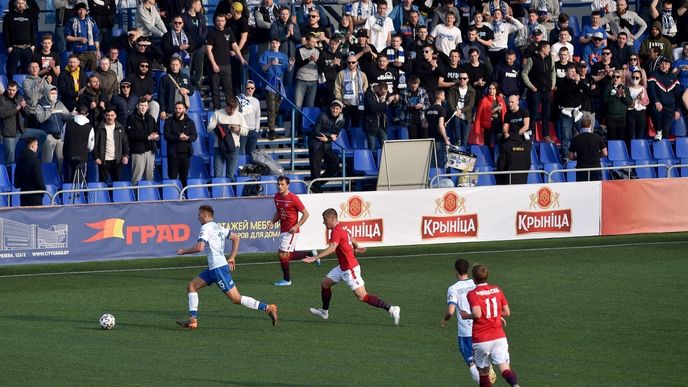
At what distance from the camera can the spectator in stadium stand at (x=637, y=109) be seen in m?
→ 34.8

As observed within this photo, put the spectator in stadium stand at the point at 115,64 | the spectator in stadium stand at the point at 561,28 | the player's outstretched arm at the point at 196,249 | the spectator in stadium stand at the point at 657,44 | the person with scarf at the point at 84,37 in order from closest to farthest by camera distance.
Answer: the player's outstretched arm at the point at 196,249 < the spectator in stadium stand at the point at 115,64 < the person with scarf at the point at 84,37 < the spectator in stadium stand at the point at 561,28 < the spectator in stadium stand at the point at 657,44

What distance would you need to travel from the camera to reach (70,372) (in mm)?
17500

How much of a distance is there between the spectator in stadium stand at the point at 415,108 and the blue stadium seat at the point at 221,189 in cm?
510

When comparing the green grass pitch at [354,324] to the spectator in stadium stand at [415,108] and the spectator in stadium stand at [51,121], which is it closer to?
the spectator in stadium stand at [51,121]

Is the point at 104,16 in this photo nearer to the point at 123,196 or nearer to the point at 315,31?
the point at 315,31

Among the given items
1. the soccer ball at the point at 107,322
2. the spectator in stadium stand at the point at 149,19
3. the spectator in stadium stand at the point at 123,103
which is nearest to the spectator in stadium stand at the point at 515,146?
the spectator in stadium stand at the point at 149,19

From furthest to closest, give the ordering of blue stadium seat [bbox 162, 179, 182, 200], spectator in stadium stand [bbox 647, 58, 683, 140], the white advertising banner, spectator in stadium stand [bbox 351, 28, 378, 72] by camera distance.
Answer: spectator in stadium stand [bbox 647, 58, 683, 140], spectator in stadium stand [bbox 351, 28, 378, 72], blue stadium seat [bbox 162, 179, 182, 200], the white advertising banner

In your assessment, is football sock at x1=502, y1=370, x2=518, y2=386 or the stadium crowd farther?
the stadium crowd

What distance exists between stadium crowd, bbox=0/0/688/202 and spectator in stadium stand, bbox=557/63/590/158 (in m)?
0.04

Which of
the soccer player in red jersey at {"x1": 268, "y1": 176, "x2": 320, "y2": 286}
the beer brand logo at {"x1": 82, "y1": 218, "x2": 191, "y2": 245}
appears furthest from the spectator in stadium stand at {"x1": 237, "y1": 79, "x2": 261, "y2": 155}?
the soccer player in red jersey at {"x1": 268, "y1": 176, "x2": 320, "y2": 286}

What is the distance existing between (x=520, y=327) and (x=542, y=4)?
1767cm

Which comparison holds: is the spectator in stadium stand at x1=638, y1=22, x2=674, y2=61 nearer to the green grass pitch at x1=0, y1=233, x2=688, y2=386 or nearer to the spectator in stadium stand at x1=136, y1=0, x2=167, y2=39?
the green grass pitch at x1=0, y1=233, x2=688, y2=386

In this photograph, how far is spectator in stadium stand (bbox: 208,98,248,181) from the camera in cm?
3047

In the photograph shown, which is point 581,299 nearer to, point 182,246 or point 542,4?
point 182,246
